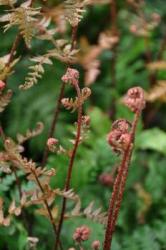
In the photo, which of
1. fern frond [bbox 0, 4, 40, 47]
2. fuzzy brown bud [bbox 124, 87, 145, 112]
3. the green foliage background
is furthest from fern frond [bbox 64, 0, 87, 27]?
the green foliage background

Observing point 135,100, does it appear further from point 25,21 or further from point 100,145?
point 100,145

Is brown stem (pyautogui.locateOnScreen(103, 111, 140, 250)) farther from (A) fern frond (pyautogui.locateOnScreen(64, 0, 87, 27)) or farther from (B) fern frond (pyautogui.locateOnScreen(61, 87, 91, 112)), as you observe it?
(A) fern frond (pyautogui.locateOnScreen(64, 0, 87, 27))

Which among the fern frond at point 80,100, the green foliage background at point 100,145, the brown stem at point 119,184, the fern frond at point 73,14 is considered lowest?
the green foliage background at point 100,145

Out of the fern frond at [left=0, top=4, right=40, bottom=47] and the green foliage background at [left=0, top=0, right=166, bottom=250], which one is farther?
the green foliage background at [left=0, top=0, right=166, bottom=250]

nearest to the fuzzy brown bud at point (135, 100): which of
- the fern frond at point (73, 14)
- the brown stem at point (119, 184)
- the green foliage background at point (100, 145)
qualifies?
the brown stem at point (119, 184)

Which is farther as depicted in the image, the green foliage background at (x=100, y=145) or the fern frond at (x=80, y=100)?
the green foliage background at (x=100, y=145)

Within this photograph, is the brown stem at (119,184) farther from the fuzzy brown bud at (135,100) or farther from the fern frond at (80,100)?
the fern frond at (80,100)

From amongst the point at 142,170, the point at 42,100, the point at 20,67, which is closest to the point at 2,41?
the point at 20,67

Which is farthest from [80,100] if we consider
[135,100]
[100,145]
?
[100,145]
